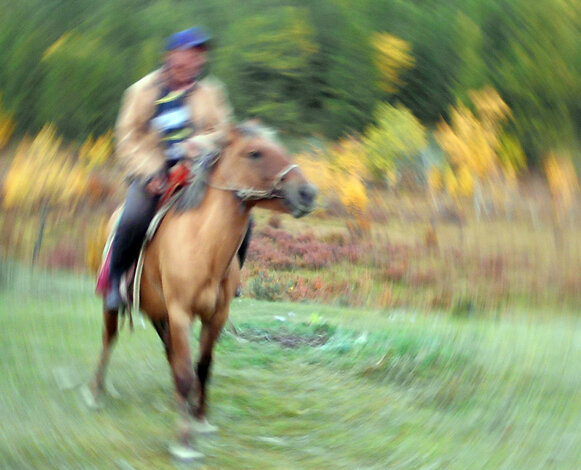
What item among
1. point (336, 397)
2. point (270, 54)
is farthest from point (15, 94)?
point (336, 397)

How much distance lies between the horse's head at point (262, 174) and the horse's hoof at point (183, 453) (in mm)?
1543

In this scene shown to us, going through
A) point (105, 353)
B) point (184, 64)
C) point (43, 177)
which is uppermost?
point (184, 64)

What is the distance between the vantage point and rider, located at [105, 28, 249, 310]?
14.5 feet

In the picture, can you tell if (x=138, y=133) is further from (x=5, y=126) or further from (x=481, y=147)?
(x=5, y=126)

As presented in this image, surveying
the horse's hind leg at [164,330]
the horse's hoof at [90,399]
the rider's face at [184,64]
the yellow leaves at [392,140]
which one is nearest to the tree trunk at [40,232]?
the yellow leaves at [392,140]

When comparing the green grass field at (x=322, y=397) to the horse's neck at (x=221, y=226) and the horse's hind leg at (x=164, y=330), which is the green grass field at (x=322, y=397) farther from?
the horse's neck at (x=221, y=226)

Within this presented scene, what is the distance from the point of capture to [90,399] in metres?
5.18

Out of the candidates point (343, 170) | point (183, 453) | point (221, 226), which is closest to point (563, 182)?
point (221, 226)

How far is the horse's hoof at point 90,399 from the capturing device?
16.6ft

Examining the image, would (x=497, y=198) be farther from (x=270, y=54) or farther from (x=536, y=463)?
(x=270, y=54)

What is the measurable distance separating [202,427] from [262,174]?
185 cm

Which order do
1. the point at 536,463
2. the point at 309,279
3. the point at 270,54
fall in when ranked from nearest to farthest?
the point at 536,463
the point at 270,54
the point at 309,279

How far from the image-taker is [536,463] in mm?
3898

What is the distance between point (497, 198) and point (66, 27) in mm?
6618
